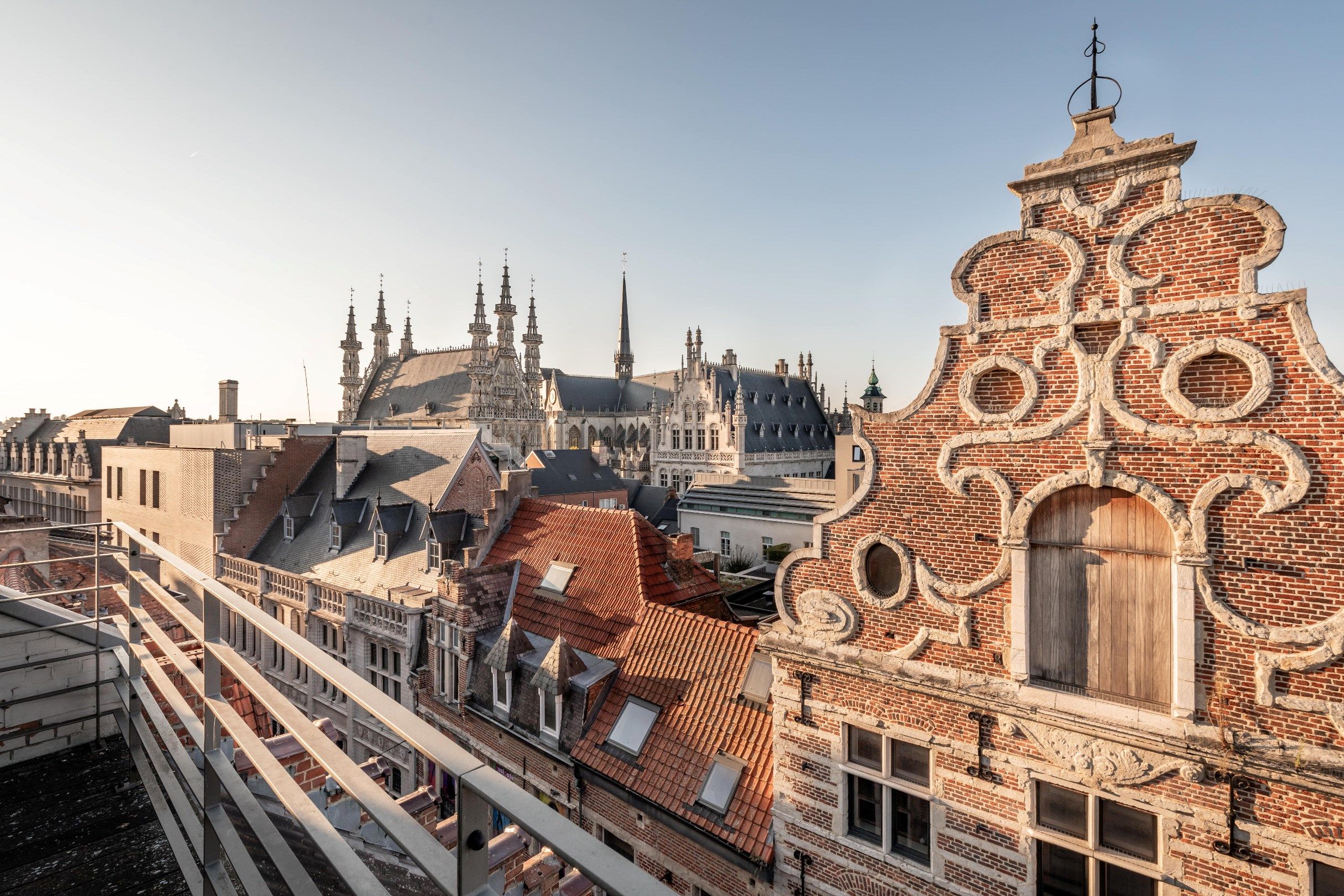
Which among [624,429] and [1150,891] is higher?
[624,429]

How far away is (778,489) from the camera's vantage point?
36.0 meters

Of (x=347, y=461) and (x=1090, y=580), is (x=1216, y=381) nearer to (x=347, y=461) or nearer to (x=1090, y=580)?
(x=1090, y=580)

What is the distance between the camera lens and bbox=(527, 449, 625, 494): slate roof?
3850 centimetres

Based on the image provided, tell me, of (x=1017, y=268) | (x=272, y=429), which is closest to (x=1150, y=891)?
(x=1017, y=268)

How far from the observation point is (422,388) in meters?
62.2

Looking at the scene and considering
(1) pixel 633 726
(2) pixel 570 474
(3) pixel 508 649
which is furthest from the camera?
(2) pixel 570 474

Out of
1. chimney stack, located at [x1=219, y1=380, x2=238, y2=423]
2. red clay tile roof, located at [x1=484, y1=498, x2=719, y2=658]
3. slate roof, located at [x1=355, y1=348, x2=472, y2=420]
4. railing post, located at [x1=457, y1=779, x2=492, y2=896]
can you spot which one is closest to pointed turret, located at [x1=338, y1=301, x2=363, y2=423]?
slate roof, located at [x1=355, y1=348, x2=472, y2=420]

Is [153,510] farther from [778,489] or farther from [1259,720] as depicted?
[1259,720]

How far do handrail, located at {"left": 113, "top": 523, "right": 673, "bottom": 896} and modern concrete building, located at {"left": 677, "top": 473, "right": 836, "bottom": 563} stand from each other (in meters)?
30.5

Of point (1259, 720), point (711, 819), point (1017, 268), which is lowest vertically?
point (711, 819)

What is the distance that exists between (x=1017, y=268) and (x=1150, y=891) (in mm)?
6785

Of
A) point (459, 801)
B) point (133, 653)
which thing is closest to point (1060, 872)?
point (459, 801)

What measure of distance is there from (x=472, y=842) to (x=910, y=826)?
810cm

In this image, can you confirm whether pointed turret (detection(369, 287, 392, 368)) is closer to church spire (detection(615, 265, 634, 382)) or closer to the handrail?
church spire (detection(615, 265, 634, 382))
